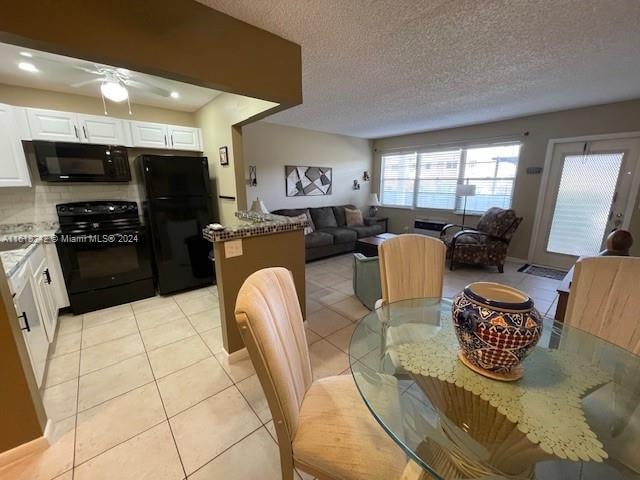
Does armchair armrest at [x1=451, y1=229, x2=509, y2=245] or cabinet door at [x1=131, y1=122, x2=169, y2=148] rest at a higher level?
cabinet door at [x1=131, y1=122, x2=169, y2=148]

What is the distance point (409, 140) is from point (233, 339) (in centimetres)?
536

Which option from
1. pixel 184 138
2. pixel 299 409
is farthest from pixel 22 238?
pixel 299 409

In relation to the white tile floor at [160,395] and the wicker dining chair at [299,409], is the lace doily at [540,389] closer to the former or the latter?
the wicker dining chair at [299,409]

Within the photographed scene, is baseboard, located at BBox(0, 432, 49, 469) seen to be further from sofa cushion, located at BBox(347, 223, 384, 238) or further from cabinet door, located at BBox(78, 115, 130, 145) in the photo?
sofa cushion, located at BBox(347, 223, 384, 238)

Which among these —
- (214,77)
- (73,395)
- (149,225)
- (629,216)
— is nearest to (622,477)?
(214,77)

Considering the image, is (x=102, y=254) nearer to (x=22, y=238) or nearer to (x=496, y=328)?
(x=22, y=238)

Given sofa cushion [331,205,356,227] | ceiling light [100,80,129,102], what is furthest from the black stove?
sofa cushion [331,205,356,227]

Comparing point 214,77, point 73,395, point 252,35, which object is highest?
point 252,35

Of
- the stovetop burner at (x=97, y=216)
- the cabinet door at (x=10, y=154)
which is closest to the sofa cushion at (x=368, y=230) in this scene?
the stovetop burner at (x=97, y=216)

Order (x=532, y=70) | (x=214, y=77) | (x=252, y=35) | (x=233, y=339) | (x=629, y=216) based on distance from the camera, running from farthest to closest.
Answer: (x=629, y=216), (x=532, y=70), (x=233, y=339), (x=252, y=35), (x=214, y=77)

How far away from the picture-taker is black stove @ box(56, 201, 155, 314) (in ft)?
8.55

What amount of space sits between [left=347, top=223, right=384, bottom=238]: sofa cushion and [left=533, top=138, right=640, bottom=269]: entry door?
8.86 feet

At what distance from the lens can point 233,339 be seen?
2.02 meters

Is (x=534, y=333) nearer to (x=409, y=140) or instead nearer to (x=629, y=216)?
(x=629, y=216)
